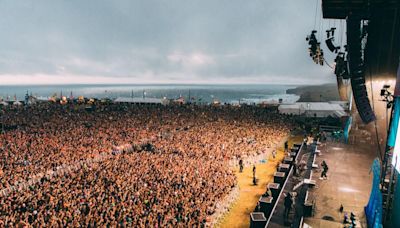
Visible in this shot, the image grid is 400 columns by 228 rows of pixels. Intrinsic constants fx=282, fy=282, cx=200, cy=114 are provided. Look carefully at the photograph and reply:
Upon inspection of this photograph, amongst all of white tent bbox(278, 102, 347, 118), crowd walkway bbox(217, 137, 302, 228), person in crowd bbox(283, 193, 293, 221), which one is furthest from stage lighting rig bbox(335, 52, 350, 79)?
white tent bbox(278, 102, 347, 118)

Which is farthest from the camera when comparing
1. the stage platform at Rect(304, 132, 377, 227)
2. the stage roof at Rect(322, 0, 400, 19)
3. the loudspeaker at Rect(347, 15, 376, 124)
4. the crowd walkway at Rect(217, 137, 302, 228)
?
the crowd walkway at Rect(217, 137, 302, 228)

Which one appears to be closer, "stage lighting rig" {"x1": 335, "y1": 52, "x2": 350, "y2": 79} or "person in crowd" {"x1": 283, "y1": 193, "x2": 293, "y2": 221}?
"person in crowd" {"x1": 283, "y1": 193, "x2": 293, "y2": 221}

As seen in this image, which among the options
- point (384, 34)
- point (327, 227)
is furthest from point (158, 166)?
point (384, 34)

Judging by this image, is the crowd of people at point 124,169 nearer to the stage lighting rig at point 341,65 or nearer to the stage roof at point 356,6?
the stage lighting rig at point 341,65

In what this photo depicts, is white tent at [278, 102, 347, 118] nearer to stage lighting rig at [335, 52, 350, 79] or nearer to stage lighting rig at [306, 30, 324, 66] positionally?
stage lighting rig at [335, 52, 350, 79]

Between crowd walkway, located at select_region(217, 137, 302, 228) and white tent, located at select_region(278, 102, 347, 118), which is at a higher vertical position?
white tent, located at select_region(278, 102, 347, 118)

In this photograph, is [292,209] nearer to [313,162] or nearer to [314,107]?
[313,162]
